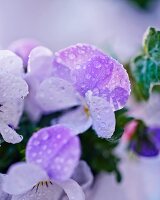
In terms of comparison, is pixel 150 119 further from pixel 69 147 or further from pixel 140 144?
pixel 69 147

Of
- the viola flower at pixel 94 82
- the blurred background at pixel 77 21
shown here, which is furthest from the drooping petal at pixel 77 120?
the blurred background at pixel 77 21

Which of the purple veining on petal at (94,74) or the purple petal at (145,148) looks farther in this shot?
the purple petal at (145,148)

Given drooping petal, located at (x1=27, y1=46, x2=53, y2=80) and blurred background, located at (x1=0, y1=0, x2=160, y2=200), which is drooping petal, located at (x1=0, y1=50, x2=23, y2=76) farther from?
blurred background, located at (x1=0, y1=0, x2=160, y2=200)

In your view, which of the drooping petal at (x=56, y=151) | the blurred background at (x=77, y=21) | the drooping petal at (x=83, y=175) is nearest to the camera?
the drooping petal at (x=56, y=151)

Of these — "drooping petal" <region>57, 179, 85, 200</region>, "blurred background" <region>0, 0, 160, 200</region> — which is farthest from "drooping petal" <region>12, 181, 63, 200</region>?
"blurred background" <region>0, 0, 160, 200</region>

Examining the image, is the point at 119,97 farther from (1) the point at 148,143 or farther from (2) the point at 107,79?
(1) the point at 148,143

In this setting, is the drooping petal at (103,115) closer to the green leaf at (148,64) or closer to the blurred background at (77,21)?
the green leaf at (148,64)
